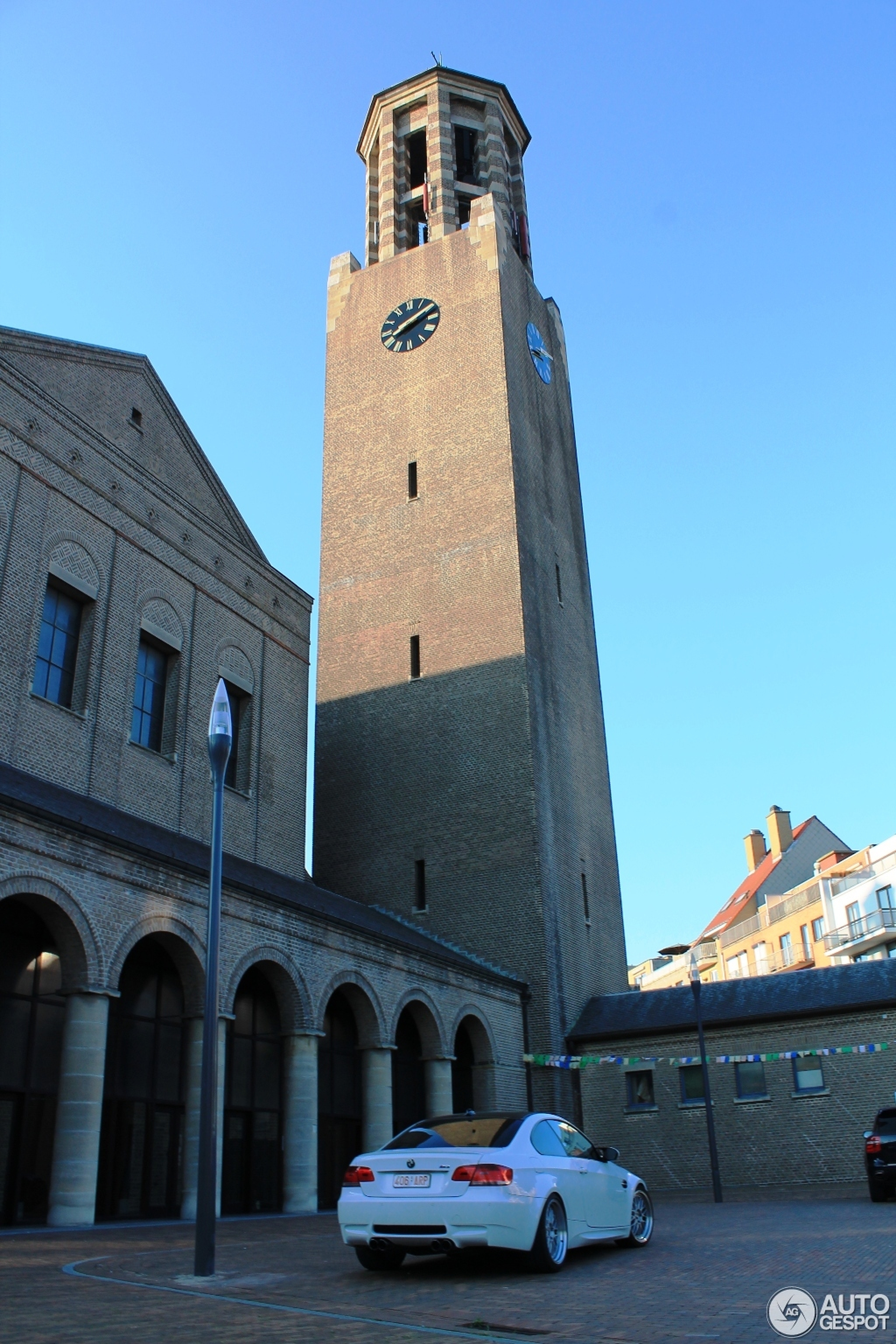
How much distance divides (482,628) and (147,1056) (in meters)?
16.9

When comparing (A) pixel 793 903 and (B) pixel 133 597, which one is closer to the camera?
(B) pixel 133 597

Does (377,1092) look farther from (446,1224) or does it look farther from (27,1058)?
(446,1224)

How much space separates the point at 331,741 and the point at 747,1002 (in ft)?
44.3

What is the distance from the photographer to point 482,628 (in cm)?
3152

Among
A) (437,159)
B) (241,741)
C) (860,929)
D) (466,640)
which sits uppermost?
(437,159)

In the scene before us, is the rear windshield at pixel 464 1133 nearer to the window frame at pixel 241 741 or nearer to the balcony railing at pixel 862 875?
the window frame at pixel 241 741

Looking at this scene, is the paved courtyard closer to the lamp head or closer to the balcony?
the lamp head

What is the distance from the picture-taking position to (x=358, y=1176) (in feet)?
29.8

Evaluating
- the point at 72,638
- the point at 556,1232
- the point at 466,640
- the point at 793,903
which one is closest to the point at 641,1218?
the point at 556,1232

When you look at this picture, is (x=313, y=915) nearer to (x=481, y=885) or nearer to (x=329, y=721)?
(x=481, y=885)

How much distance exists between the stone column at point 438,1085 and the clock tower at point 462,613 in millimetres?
4166

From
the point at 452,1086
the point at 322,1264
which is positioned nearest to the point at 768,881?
the point at 452,1086

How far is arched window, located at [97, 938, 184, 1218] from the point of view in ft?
53.4

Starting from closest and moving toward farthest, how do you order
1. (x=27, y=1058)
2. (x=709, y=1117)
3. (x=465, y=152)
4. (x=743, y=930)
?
1. (x=27, y=1058)
2. (x=709, y=1117)
3. (x=465, y=152)
4. (x=743, y=930)
